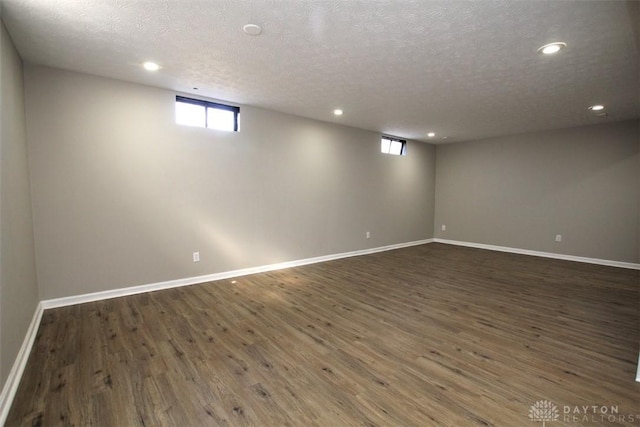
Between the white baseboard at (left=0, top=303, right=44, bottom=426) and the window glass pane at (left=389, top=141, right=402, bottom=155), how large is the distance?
6207mm

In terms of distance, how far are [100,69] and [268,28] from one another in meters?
2.04

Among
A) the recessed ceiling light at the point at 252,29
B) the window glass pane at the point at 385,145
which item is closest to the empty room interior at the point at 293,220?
the recessed ceiling light at the point at 252,29

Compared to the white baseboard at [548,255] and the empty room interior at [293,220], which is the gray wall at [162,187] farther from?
the white baseboard at [548,255]

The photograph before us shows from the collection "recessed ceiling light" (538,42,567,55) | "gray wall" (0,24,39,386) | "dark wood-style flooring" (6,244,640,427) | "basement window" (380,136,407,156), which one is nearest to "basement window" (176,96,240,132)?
"gray wall" (0,24,39,386)

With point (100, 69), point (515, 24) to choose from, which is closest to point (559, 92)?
point (515, 24)

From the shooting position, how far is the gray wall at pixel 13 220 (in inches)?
72.3

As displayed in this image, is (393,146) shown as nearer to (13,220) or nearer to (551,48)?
(551,48)

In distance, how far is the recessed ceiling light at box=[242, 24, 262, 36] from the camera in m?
2.18

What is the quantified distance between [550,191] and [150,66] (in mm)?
6915

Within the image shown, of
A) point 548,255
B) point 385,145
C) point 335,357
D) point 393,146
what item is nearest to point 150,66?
point 335,357

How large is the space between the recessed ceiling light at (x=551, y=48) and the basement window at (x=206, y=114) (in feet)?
11.6

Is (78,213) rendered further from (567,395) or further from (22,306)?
(567,395)

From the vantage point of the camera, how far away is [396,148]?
6750mm

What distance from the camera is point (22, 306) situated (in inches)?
88.4
